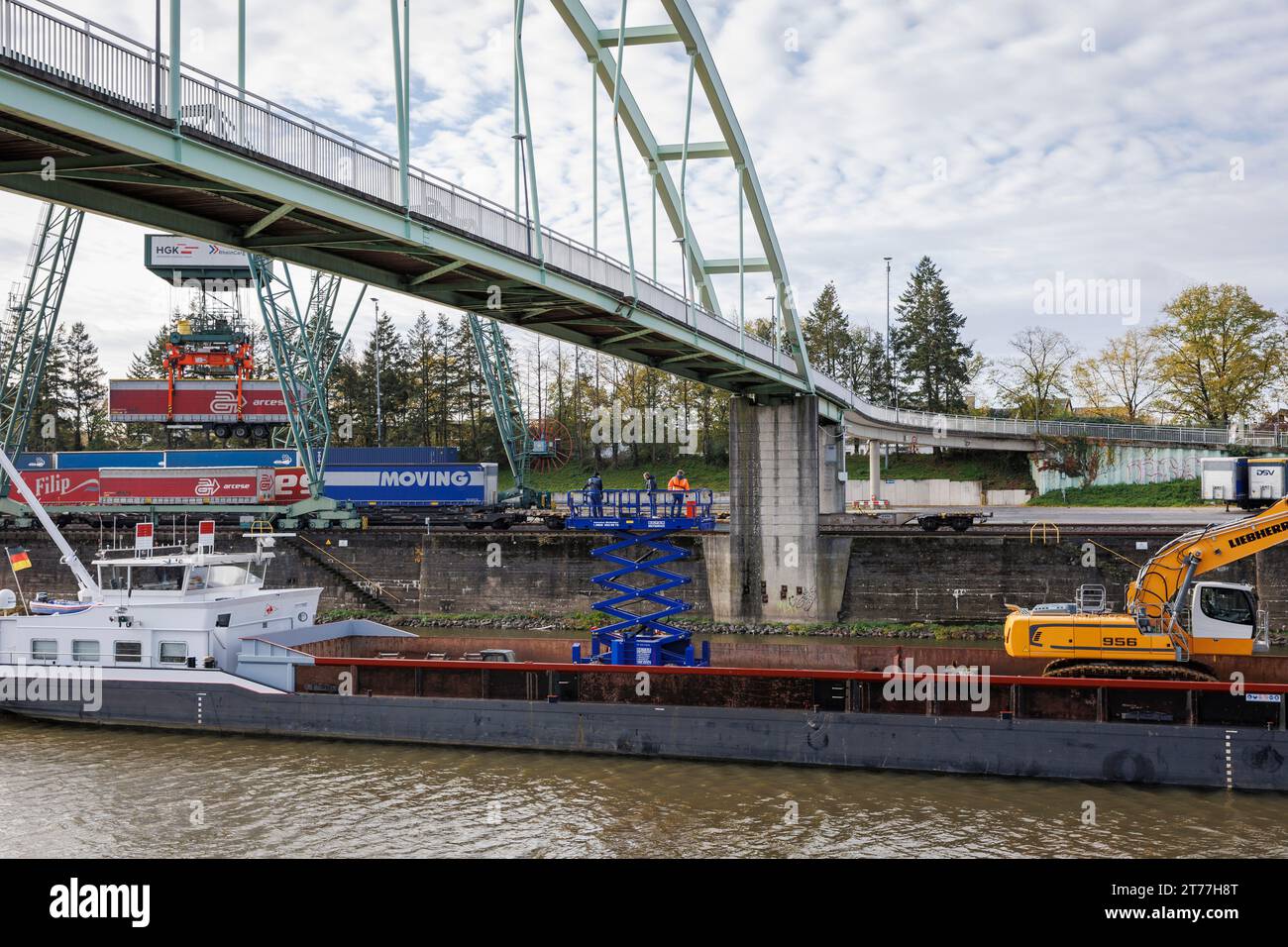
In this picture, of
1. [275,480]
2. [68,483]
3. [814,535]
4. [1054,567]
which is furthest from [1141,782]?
[68,483]

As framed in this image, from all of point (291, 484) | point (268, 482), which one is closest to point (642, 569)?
point (268, 482)

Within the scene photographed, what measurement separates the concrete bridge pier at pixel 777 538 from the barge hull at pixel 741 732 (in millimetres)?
17635

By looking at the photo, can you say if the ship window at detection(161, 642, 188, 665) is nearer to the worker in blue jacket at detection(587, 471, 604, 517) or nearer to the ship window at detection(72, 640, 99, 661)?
the ship window at detection(72, 640, 99, 661)

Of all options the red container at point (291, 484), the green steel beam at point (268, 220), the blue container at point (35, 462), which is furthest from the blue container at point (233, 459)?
the green steel beam at point (268, 220)

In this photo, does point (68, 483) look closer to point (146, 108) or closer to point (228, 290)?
point (228, 290)

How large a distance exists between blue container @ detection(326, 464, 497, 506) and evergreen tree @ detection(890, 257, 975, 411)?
37.5 metres

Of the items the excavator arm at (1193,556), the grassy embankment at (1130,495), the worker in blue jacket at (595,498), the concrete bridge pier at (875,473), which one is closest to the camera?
the excavator arm at (1193,556)

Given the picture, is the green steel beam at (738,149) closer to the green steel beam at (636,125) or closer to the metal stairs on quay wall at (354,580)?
the green steel beam at (636,125)

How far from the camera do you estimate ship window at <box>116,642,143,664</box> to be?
20047 millimetres

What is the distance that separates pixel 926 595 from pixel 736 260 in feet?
45.4

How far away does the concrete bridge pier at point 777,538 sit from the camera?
3428cm

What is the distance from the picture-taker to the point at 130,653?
20.1 meters

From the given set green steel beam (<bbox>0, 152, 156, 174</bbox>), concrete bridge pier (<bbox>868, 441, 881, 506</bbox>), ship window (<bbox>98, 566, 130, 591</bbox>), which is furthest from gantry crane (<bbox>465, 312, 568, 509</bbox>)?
green steel beam (<bbox>0, 152, 156, 174</bbox>)

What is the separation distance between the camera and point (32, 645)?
20547 mm
